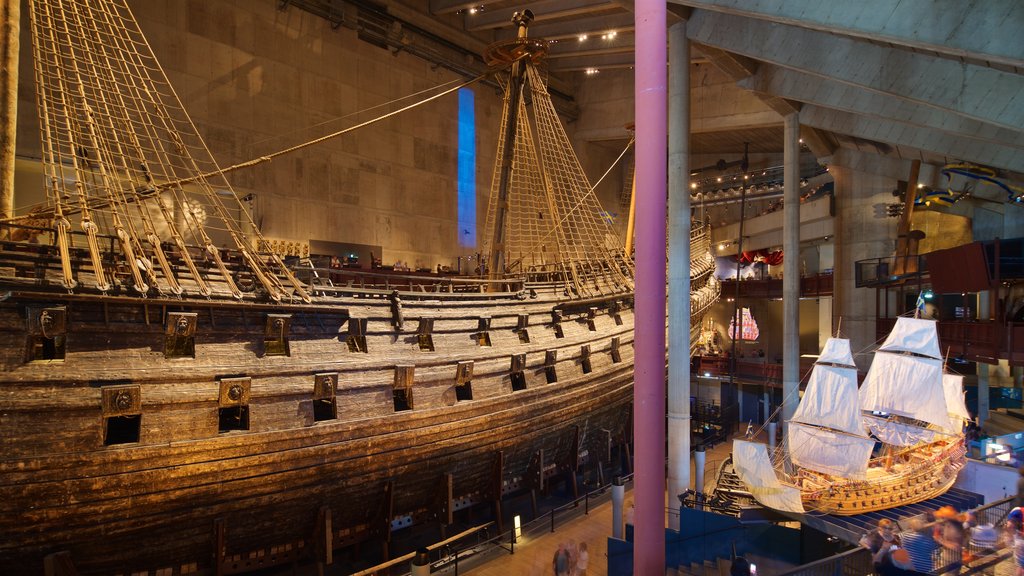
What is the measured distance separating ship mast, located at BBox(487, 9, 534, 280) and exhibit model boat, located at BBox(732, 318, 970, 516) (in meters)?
5.46

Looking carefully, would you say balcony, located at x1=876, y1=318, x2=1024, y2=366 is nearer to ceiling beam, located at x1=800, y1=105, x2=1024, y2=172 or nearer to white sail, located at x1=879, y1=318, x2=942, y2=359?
white sail, located at x1=879, y1=318, x2=942, y2=359

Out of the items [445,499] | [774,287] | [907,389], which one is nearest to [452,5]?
[774,287]

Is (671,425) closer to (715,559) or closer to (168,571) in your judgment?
(715,559)

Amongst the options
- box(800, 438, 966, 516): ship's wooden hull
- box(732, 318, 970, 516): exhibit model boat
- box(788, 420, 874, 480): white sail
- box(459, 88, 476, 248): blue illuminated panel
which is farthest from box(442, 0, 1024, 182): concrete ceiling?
box(459, 88, 476, 248): blue illuminated panel

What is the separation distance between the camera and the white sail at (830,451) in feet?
30.8

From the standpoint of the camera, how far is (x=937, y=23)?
5965mm

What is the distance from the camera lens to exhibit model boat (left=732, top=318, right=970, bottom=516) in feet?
29.3

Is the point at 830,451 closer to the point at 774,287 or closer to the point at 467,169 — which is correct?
the point at 774,287

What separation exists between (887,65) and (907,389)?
6.05m

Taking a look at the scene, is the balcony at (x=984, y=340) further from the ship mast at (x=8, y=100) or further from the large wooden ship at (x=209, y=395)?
the ship mast at (x=8, y=100)

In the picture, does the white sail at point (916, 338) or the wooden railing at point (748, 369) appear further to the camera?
the wooden railing at point (748, 369)

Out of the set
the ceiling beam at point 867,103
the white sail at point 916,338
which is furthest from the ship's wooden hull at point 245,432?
the ceiling beam at point 867,103

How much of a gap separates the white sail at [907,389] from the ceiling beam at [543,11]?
11650 millimetres

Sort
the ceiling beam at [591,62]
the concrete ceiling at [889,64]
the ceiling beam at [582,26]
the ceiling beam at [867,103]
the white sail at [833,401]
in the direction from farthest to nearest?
the ceiling beam at [591,62]
the ceiling beam at [582,26]
the white sail at [833,401]
the ceiling beam at [867,103]
the concrete ceiling at [889,64]
